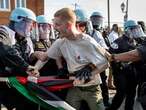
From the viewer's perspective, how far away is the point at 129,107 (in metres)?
7.46

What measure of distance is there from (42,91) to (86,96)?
1.64 feet

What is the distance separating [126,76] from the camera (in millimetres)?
6996

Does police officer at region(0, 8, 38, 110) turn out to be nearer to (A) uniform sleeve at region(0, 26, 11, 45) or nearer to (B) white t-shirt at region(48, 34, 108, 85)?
(A) uniform sleeve at region(0, 26, 11, 45)

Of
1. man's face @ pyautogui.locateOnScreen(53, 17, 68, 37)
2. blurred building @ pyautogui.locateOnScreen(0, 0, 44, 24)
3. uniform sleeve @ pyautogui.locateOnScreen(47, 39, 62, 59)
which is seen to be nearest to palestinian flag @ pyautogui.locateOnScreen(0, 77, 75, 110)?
uniform sleeve @ pyautogui.locateOnScreen(47, 39, 62, 59)

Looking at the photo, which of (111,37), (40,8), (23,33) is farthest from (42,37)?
(40,8)

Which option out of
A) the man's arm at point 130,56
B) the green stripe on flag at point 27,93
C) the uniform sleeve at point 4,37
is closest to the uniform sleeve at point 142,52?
the man's arm at point 130,56

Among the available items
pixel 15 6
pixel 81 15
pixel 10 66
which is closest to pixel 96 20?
pixel 81 15

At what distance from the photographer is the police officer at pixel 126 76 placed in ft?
22.7

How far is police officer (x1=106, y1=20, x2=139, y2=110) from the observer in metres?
6.91

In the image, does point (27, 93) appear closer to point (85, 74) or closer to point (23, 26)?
point (85, 74)

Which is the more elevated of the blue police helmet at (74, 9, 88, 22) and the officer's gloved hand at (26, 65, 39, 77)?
the blue police helmet at (74, 9, 88, 22)

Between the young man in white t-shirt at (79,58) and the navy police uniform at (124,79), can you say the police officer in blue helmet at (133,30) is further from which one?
the young man in white t-shirt at (79,58)

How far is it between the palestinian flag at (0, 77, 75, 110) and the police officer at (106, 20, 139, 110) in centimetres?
233

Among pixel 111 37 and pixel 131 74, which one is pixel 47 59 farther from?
pixel 111 37
